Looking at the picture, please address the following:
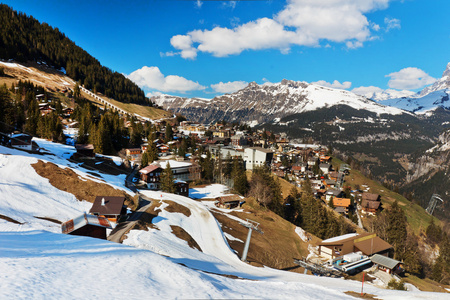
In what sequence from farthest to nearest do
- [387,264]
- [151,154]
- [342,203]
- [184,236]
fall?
[342,203] < [151,154] < [387,264] < [184,236]

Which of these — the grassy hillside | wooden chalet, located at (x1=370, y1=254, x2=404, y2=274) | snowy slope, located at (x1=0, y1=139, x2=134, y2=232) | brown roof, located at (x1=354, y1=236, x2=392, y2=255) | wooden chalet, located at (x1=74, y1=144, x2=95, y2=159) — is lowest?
wooden chalet, located at (x1=370, y1=254, x2=404, y2=274)

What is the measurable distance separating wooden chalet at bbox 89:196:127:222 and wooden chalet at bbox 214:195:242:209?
86.6 feet

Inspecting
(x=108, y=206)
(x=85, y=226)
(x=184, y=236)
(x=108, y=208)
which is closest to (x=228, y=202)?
(x=184, y=236)

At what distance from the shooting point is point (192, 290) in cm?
1091

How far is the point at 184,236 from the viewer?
1439 inches

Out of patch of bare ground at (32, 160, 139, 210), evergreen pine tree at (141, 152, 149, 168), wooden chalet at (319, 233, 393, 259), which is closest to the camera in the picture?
patch of bare ground at (32, 160, 139, 210)

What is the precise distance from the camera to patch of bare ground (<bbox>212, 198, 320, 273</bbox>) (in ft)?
125

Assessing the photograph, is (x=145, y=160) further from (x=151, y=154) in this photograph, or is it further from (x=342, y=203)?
(x=342, y=203)

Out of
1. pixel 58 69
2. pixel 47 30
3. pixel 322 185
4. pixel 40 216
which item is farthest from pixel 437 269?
pixel 47 30

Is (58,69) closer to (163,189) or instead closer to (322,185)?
(163,189)

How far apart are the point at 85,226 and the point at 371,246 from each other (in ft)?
177

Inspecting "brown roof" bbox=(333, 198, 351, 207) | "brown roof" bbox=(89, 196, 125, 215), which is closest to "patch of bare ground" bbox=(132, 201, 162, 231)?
"brown roof" bbox=(89, 196, 125, 215)

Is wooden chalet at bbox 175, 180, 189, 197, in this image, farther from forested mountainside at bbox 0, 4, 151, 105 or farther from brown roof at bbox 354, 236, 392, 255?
forested mountainside at bbox 0, 4, 151, 105

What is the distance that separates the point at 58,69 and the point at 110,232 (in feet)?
605
